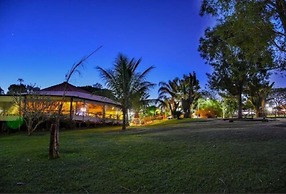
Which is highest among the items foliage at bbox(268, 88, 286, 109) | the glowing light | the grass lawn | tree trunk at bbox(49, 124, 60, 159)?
foliage at bbox(268, 88, 286, 109)

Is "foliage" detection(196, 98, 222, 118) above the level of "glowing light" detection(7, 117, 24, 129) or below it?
above

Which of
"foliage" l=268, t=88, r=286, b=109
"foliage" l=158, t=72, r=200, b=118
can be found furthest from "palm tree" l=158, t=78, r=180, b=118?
"foliage" l=268, t=88, r=286, b=109

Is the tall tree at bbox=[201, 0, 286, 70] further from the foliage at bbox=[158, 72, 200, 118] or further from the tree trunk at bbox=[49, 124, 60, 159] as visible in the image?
the foliage at bbox=[158, 72, 200, 118]

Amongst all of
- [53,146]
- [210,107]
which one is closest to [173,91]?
[210,107]

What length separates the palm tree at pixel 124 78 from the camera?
21641 millimetres

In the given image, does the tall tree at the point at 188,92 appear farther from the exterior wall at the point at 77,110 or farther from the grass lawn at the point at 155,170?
the grass lawn at the point at 155,170

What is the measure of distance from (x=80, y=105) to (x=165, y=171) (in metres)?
26.9

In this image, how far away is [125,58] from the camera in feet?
72.3

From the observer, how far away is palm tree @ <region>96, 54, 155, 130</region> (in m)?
21.6

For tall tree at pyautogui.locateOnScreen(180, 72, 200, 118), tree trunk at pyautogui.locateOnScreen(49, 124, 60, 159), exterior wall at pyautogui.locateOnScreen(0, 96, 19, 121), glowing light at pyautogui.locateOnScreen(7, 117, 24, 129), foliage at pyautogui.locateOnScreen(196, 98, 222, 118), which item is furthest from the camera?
foliage at pyautogui.locateOnScreen(196, 98, 222, 118)

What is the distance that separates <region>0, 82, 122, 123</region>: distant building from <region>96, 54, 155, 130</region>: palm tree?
5520mm

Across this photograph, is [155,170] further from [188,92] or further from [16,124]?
[188,92]

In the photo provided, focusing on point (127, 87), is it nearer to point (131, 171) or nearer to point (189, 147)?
point (189, 147)

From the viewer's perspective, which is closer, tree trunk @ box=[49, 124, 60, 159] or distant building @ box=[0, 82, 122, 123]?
tree trunk @ box=[49, 124, 60, 159]
